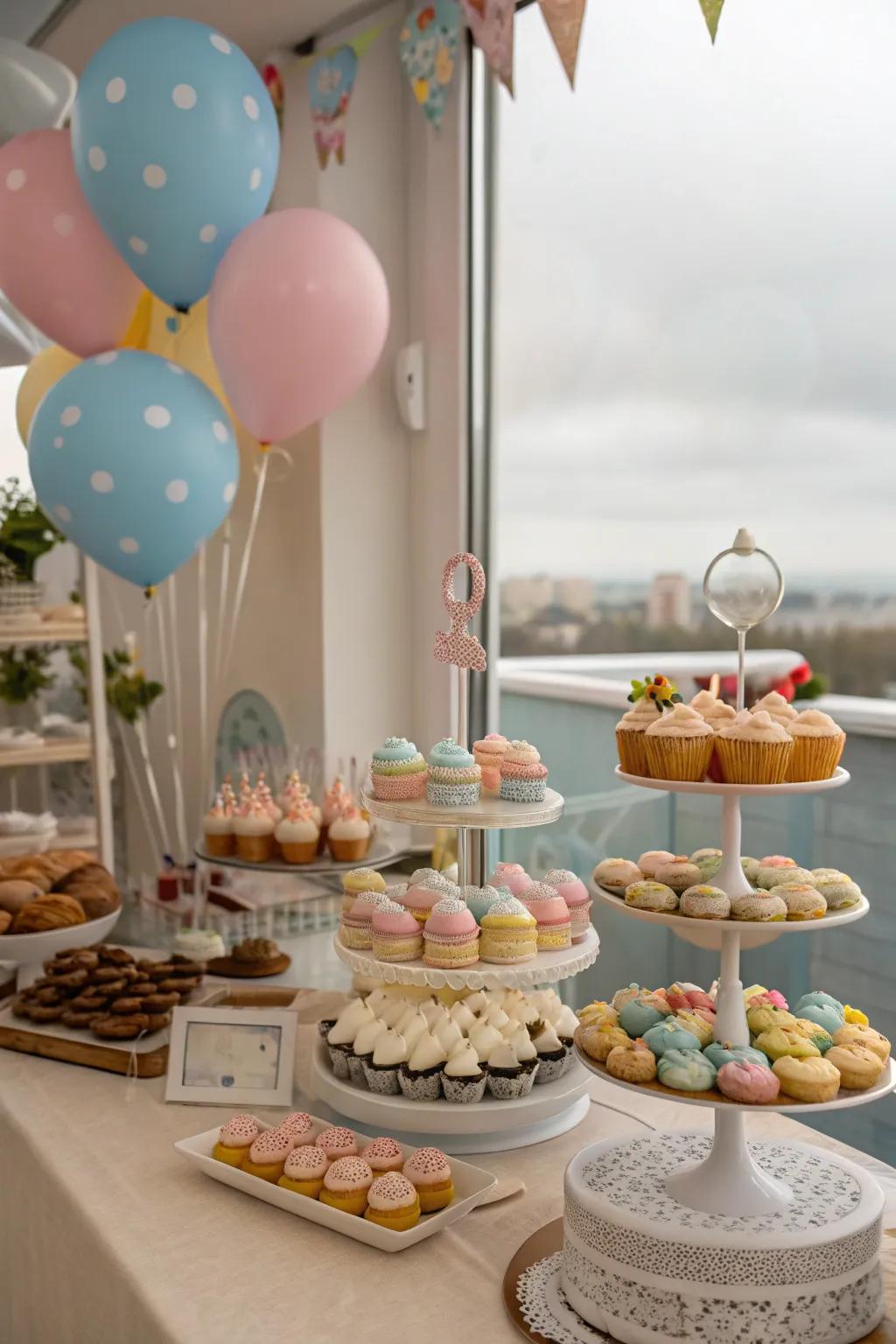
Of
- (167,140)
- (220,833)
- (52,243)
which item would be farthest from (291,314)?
(220,833)

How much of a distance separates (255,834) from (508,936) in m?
0.86

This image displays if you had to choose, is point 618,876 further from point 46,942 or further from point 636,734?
point 46,942

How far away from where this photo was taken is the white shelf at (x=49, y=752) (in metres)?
2.54

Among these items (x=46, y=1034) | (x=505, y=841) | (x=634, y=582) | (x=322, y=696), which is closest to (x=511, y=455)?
(x=634, y=582)

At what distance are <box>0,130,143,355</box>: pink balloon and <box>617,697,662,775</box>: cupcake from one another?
139 cm

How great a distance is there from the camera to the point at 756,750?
1.05 metres

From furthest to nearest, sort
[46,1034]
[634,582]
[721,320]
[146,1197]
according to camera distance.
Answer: [634,582] < [721,320] < [46,1034] < [146,1197]

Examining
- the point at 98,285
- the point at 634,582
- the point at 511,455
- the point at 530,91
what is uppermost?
the point at 530,91

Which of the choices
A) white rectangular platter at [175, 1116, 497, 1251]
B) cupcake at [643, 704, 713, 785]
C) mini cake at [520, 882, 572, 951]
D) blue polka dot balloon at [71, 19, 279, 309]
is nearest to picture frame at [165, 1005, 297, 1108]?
white rectangular platter at [175, 1116, 497, 1251]

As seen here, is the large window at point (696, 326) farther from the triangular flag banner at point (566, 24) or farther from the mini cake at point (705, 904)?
the mini cake at point (705, 904)

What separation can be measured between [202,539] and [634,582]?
1.00 m

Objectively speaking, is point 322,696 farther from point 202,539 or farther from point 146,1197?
point 146,1197

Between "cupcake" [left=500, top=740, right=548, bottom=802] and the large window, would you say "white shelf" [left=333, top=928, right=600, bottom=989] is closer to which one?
"cupcake" [left=500, top=740, right=548, bottom=802]

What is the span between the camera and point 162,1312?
108 centimetres
